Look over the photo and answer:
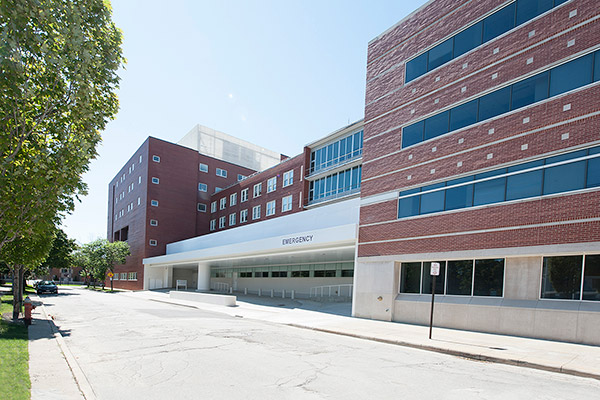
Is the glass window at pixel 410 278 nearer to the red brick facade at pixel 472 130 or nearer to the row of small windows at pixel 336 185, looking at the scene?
the red brick facade at pixel 472 130

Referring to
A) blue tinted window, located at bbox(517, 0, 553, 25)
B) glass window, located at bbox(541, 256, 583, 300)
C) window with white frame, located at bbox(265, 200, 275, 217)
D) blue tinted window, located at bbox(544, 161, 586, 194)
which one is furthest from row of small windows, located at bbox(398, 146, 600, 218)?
window with white frame, located at bbox(265, 200, 275, 217)

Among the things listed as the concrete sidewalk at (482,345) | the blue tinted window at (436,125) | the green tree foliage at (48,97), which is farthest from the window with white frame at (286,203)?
the green tree foliage at (48,97)

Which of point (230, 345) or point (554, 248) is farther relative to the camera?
point (554, 248)

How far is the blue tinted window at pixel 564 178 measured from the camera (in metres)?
12.2

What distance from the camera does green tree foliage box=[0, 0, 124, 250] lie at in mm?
6215

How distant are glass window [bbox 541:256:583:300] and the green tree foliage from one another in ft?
46.1

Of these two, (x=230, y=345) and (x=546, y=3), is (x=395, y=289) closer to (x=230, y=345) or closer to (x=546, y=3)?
(x=230, y=345)

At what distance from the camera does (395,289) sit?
17766 millimetres

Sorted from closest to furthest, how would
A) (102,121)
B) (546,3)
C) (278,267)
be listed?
(102,121) → (546,3) → (278,267)

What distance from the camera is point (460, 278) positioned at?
609 inches

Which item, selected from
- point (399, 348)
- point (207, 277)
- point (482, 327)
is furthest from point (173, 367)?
point (207, 277)

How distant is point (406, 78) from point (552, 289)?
1166 cm

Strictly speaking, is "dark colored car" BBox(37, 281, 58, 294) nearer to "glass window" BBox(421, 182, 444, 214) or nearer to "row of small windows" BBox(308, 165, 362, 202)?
"row of small windows" BBox(308, 165, 362, 202)

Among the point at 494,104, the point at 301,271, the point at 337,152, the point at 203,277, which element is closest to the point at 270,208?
the point at 301,271
